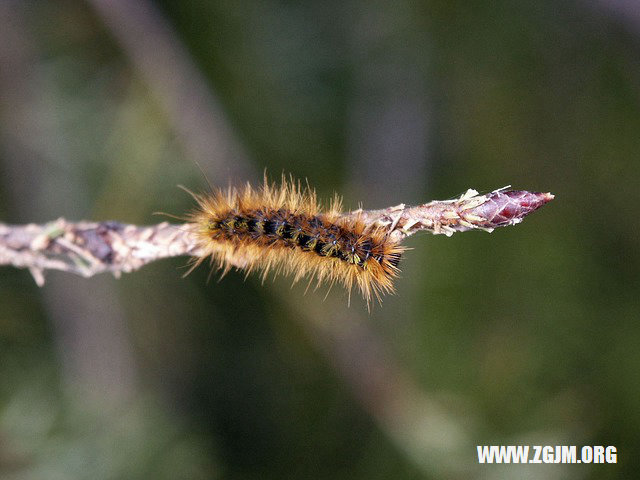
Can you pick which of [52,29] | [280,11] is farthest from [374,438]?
[52,29]

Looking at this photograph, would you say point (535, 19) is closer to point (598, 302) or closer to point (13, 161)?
point (598, 302)

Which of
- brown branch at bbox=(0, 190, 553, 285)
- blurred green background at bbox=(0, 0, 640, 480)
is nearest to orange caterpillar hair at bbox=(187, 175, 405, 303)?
brown branch at bbox=(0, 190, 553, 285)

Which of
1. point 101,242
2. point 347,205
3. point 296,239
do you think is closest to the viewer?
point 101,242

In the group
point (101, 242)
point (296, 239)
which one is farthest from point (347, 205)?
point (101, 242)

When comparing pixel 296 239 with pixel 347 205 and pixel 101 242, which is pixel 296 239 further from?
pixel 347 205

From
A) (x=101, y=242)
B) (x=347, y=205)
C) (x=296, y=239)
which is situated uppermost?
(x=347, y=205)
